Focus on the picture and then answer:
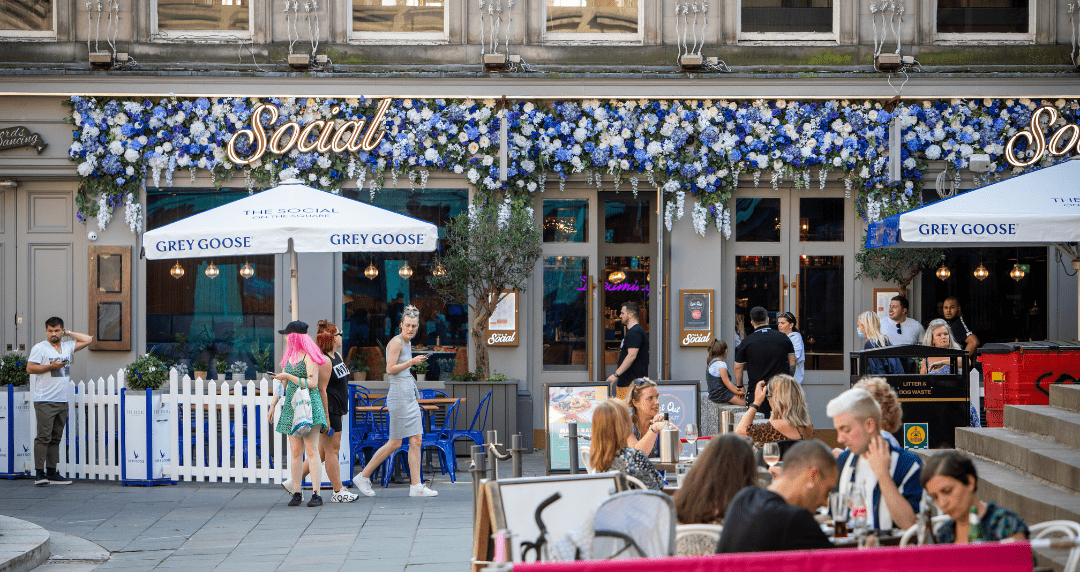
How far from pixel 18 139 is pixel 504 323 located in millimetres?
6838

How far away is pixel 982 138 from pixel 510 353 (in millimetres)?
6829

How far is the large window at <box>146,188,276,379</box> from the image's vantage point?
14.4m

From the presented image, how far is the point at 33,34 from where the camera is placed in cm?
1435

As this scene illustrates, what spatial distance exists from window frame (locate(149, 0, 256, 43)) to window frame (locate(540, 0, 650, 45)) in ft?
12.8

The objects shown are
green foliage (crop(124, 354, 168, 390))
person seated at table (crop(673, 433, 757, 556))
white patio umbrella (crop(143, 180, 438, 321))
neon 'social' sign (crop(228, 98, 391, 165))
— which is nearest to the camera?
person seated at table (crop(673, 433, 757, 556))

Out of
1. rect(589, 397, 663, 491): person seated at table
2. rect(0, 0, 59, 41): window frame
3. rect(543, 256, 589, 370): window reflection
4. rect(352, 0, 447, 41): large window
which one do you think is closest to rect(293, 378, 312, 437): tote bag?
rect(589, 397, 663, 491): person seated at table

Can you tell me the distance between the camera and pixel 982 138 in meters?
14.0

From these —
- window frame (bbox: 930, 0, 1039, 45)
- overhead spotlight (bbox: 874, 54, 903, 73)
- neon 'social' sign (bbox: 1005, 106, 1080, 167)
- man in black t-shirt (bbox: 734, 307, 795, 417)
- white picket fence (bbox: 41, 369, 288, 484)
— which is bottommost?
white picket fence (bbox: 41, 369, 288, 484)

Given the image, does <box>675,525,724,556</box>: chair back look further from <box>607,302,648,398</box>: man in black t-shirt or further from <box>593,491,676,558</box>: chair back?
<box>607,302,648,398</box>: man in black t-shirt

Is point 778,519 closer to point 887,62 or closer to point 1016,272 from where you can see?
point 887,62

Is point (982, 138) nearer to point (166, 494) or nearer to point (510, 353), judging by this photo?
point (510, 353)

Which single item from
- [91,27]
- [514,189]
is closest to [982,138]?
[514,189]

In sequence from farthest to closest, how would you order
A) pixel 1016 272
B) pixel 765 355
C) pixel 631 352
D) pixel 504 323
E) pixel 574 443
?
pixel 1016 272 → pixel 504 323 → pixel 631 352 → pixel 765 355 → pixel 574 443

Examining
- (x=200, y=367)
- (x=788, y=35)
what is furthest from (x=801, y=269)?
(x=200, y=367)
